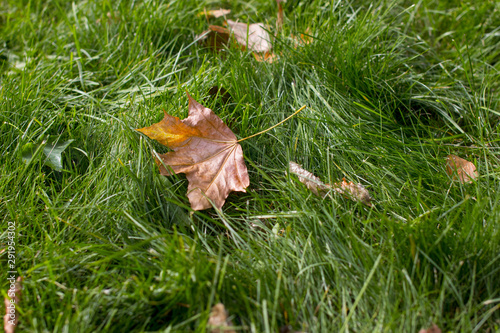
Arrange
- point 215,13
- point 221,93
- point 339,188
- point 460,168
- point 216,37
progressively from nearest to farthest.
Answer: point 339,188 → point 460,168 → point 221,93 → point 216,37 → point 215,13

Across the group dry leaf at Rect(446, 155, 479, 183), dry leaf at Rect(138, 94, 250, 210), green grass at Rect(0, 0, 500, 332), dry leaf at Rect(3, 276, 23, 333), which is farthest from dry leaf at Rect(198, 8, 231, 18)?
dry leaf at Rect(3, 276, 23, 333)

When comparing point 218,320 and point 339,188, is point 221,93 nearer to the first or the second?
point 339,188

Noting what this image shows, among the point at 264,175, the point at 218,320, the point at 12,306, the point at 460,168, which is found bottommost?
the point at 12,306

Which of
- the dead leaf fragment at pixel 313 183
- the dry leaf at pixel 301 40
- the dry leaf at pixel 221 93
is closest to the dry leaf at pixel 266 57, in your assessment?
the dry leaf at pixel 301 40

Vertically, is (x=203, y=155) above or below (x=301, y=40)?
below

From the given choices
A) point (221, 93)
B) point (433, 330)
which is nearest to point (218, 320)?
point (433, 330)

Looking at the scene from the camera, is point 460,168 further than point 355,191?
Yes
